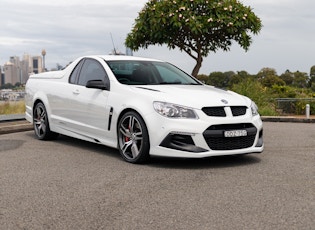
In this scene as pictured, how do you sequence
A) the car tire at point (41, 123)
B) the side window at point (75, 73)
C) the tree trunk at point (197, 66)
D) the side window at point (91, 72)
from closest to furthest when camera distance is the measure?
the side window at point (91, 72)
the side window at point (75, 73)
the car tire at point (41, 123)
the tree trunk at point (197, 66)

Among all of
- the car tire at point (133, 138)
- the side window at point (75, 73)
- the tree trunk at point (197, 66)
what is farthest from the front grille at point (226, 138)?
the tree trunk at point (197, 66)

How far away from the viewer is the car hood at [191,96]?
6980mm

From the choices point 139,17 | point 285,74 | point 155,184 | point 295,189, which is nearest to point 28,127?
point 155,184

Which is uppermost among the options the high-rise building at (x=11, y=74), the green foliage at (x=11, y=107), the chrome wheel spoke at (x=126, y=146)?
the chrome wheel spoke at (x=126, y=146)

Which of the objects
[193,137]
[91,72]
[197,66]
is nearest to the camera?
[193,137]

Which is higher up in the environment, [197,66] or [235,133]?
[197,66]

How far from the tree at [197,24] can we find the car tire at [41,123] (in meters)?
12.9

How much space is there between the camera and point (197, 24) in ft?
→ 72.4

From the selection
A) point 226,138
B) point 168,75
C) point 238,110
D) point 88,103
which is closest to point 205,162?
point 226,138

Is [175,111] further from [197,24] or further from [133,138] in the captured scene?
[197,24]

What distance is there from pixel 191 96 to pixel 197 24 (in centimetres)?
1539

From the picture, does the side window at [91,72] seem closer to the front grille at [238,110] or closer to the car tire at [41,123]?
the car tire at [41,123]

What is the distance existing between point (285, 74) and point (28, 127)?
74.7 meters

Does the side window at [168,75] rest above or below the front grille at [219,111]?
above
